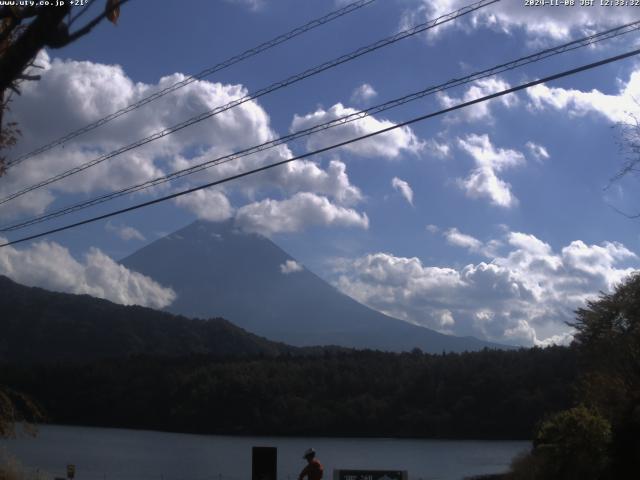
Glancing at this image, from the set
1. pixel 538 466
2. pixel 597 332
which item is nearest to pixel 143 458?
pixel 597 332

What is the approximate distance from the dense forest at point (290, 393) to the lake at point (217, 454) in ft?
12.1

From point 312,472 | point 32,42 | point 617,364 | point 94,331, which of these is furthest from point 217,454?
point 32,42

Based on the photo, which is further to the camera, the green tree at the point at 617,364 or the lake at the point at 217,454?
the lake at the point at 217,454

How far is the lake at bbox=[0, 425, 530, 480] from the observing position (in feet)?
180

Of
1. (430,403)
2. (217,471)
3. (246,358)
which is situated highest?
(246,358)

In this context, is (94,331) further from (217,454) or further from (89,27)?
(89,27)

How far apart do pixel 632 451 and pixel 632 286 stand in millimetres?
14787

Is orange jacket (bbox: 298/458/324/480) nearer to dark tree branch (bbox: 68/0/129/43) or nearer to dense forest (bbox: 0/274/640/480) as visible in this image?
dark tree branch (bbox: 68/0/129/43)

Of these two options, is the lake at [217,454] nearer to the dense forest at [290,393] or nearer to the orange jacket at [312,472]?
the dense forest at [290,393]

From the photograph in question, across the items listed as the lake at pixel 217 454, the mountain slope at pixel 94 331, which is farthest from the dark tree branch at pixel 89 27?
the mountain slope at pixel 94 331

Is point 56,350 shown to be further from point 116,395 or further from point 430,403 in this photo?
point 430,403

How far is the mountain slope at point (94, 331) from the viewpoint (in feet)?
414

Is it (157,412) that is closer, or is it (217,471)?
(217,471)

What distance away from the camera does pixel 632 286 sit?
32625mm
